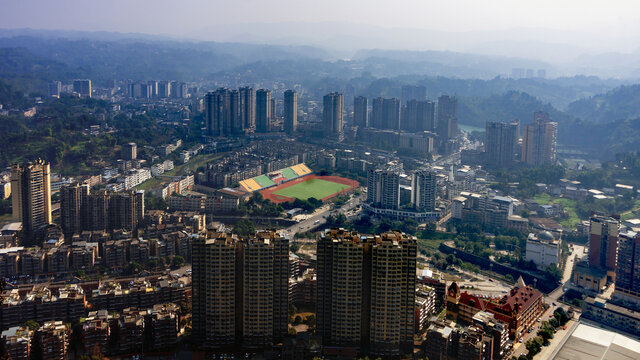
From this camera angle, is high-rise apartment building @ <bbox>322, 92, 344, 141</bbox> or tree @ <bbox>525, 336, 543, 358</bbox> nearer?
tree @ <bbox>525, 336, 543, 358</bbox>

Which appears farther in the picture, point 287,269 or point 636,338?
point 636,338

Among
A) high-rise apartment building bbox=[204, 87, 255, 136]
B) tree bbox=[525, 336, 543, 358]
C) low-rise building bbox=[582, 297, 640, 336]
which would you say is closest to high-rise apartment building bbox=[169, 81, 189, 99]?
high-rise apartment building bbox=[204, 87, 255, 136]

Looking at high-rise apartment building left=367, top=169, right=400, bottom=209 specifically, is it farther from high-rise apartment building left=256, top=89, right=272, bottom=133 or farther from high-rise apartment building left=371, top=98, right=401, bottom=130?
high-rise apartment building left=371, top=98, right=401, bottom=130

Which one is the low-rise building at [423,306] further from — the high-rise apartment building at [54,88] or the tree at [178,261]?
the high-rise apartment building at [54,88]

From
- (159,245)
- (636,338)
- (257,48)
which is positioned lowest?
(636,338)

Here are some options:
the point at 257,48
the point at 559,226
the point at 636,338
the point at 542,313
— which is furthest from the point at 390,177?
the point at 257,48

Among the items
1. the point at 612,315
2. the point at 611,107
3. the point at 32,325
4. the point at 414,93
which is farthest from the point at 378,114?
the point at 32,325

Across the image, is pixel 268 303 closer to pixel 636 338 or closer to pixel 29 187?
pixel 636 338
